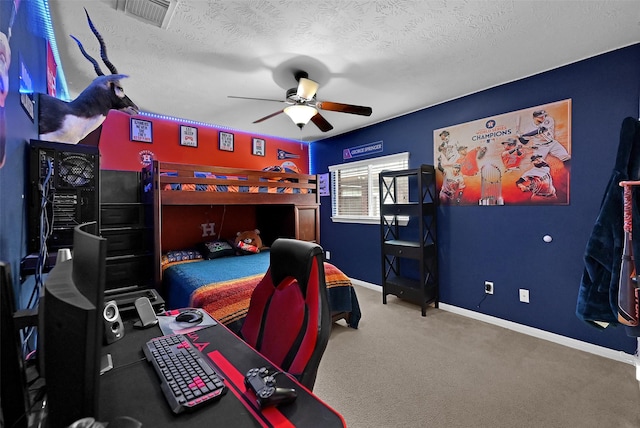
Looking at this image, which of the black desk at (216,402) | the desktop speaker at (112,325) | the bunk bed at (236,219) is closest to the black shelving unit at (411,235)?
the bunk bed at (236,219)

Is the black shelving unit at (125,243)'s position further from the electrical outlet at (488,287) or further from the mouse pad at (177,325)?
the electrical outlet at (488,287)

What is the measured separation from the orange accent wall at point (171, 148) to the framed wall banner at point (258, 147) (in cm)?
5

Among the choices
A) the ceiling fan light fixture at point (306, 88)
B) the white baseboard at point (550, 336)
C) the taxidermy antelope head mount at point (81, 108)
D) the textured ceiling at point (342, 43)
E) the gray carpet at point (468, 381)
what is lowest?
the gray carpet at point (468, 381)

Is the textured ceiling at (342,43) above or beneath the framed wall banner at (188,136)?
above

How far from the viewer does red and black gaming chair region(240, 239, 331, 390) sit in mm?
1066

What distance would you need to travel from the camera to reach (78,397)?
0.46 metres

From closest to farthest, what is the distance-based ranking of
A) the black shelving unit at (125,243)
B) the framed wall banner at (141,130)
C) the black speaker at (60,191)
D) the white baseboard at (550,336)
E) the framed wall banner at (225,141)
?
the black speaker at (60,191) < the white baseboard at (550,336) < the black shelving unit at (125,243) < the framed wall banner at (141,130) < the framed wall banner at (225,141)

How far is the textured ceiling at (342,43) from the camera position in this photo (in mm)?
1771

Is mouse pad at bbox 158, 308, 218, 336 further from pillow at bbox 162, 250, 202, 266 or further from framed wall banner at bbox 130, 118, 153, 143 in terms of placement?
framed wall banner at bbox 130, 118, 153, 143

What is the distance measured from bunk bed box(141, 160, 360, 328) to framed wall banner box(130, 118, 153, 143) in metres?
0.71

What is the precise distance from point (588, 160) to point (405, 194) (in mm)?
1818

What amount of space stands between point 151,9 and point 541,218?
355 cm

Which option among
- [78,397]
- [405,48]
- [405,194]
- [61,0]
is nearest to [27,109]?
[61,0]

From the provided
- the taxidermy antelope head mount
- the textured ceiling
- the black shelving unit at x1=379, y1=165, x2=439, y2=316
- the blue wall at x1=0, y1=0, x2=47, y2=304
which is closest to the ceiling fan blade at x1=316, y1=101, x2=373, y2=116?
the textured ceiling
